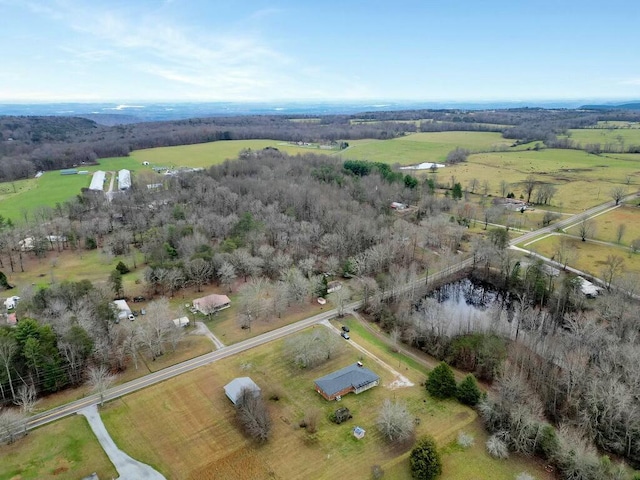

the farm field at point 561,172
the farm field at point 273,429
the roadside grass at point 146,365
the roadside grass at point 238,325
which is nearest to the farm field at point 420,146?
the farm field at point 561,172

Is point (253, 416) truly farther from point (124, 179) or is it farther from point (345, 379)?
point (124, 179)

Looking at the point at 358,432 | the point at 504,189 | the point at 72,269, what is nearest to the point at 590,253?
the point at 504,189

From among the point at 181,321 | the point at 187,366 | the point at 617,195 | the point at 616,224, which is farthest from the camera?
the point at 617,195

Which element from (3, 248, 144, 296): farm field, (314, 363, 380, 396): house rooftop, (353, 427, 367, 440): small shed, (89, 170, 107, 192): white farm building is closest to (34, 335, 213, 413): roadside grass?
(314, 363, 380, 396): house rooftop

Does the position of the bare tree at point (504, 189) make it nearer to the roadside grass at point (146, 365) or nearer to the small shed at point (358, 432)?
the roadside grass at point (146, 365)

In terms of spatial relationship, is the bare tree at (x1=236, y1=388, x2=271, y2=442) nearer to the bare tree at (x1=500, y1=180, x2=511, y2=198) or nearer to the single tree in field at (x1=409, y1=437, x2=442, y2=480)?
the single tree in field at (x1=409, y1=437, x2=442, y2=480)

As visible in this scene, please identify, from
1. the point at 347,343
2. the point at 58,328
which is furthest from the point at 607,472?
the point at 58,328
